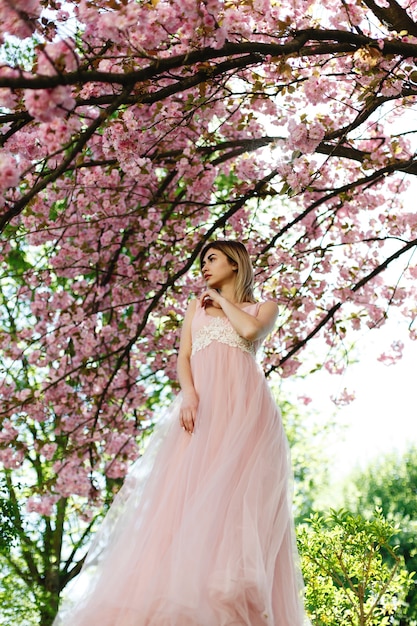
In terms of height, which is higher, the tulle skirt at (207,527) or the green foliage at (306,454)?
the green foliage at (306,454)

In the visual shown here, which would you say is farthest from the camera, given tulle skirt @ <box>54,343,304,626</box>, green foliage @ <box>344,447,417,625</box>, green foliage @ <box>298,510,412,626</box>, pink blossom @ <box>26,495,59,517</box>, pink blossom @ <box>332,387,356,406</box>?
green foliage @ <box>344,447,417,625</box>

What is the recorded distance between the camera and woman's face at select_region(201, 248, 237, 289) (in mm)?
3613

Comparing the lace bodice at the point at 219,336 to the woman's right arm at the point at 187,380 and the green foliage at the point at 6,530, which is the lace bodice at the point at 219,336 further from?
the green foliage at the point at 6,530

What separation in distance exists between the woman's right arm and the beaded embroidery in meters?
0.05

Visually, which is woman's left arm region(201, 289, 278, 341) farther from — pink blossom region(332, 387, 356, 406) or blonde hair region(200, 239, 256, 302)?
pink blossom region(332, 387, 356, 406)

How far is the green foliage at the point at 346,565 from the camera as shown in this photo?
4332mm

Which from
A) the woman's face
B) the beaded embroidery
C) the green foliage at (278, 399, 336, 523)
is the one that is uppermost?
the green foliage at (278, 399, 336, 523)

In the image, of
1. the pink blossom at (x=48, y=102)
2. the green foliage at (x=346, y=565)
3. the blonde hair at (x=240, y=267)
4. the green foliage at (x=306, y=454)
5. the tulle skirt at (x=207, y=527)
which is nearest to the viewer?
the pink blossom at (x=48, y=102)

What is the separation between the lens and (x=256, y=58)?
3039 mm

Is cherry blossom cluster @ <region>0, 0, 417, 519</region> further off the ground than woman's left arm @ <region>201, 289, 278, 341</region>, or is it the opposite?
cherry blossom cluster @ <region>0, 0, 417, 519</region>

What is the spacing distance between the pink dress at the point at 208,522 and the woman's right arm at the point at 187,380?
0.03 metres

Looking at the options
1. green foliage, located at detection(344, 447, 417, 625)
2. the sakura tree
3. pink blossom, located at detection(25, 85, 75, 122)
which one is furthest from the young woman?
green foliage, located at detection(344, 447, 417, 625)

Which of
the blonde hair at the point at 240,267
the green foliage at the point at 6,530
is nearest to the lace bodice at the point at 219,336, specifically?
the blonde hair at the point at 240,267

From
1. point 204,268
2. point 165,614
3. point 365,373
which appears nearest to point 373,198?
point 204,268
